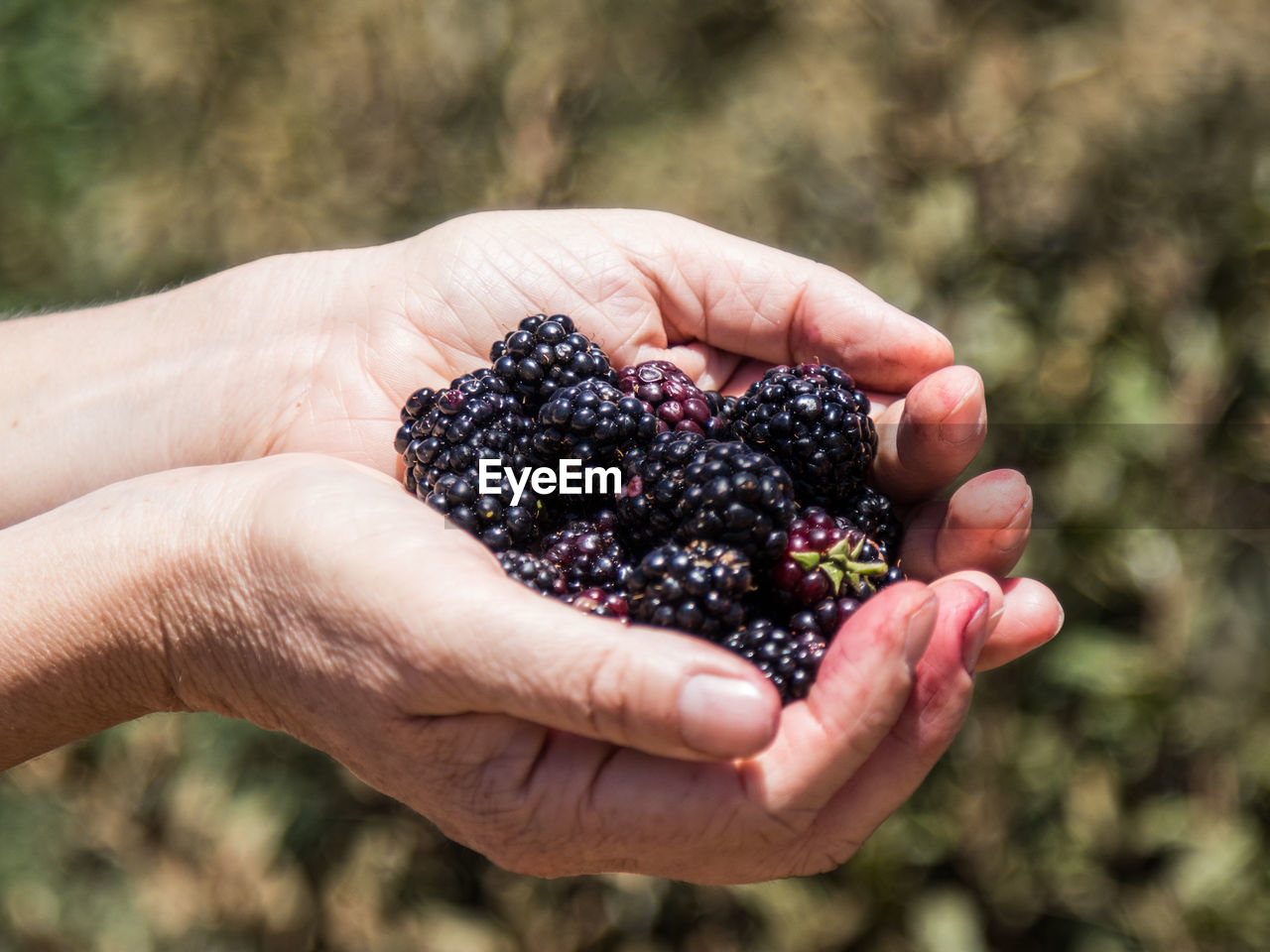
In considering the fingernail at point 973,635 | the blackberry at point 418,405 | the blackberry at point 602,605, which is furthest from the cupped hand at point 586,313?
the blackberry at point 602,605

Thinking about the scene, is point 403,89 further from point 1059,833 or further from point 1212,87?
point 1059,833

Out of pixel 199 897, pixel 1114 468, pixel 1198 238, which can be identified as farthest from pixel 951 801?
pixel 199 897

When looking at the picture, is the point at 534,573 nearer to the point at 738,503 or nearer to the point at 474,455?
the point at 474,455

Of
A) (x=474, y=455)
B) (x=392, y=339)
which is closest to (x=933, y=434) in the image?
(x=474, y=455)

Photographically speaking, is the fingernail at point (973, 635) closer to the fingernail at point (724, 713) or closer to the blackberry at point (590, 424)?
the fingernail at point (724, 713)

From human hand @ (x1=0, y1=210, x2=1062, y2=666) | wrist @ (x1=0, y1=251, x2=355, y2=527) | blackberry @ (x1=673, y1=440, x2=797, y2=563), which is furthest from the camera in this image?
wrist @ (x1=0, y1=251, x2=355, y2=527)

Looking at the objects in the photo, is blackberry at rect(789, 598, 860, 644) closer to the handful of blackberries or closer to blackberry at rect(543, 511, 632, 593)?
the handful of blackberries

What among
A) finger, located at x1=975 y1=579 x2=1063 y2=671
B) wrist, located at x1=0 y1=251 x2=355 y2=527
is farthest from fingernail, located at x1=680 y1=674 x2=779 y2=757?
wrist, located at x1=0 y1=251 x2=355 y2=527
